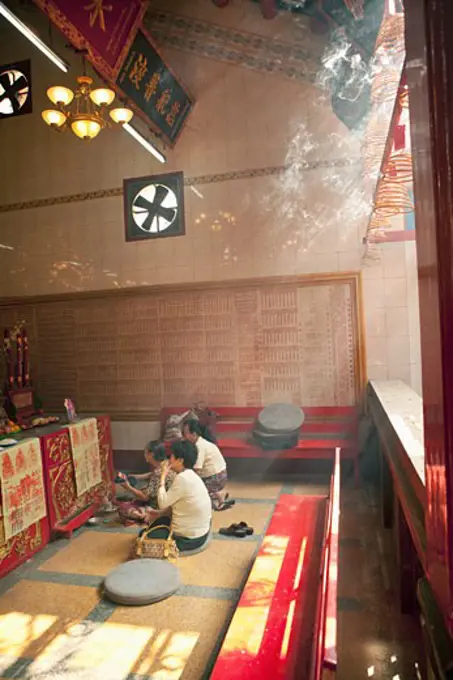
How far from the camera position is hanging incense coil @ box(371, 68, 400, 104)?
2602 mm

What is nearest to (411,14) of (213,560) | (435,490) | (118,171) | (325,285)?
(435,490)

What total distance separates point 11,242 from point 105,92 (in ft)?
12.7

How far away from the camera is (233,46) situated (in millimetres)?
7109

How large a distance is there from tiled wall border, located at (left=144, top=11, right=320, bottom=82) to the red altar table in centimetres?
565

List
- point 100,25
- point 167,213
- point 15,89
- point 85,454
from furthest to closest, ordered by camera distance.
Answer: point 15,89
point 167,213
point 85,454
point 100,25

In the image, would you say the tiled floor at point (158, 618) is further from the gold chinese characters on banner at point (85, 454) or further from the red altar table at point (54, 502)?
the gold chinese characters on banner at point (85, 454)

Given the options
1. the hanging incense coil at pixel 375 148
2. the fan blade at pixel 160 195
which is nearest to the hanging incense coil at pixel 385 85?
the hanging incense coil at pixel 375 148

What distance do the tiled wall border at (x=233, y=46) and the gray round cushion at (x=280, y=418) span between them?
4.56m

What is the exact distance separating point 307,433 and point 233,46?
565cm

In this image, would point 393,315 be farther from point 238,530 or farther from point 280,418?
point 238,530

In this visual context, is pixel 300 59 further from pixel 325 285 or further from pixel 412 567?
pixel 412 567

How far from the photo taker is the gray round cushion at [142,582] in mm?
3486

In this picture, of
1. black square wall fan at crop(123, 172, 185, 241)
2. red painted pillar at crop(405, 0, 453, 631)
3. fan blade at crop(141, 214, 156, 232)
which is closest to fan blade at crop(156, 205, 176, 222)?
black square wall fan at crop(123, 172, 185, 241)

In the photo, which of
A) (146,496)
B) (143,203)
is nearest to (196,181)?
(143,203)
